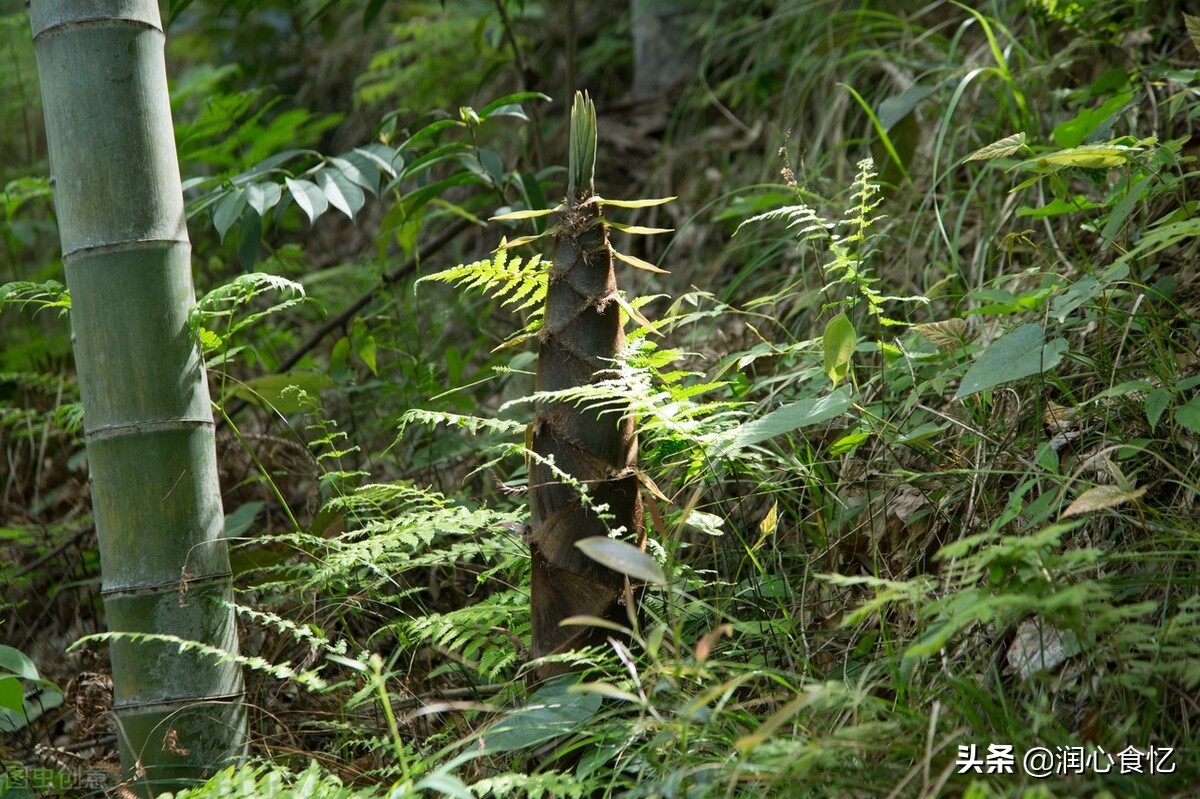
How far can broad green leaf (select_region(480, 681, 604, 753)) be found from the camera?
4.38 feet

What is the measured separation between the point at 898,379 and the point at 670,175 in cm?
184

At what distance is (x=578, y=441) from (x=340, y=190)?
1080 millimetres

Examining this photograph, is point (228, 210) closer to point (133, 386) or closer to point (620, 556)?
point (133, 386)

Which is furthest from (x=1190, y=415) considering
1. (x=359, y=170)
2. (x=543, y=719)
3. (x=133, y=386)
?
(x=359, y=170)

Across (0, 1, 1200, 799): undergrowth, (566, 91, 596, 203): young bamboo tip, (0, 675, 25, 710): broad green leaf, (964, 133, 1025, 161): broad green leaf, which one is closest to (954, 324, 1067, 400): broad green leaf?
(0, 1, 1200, 799): undergrowth

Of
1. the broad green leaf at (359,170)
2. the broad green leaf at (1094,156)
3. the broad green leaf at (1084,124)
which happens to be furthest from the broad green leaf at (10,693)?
the broad green leaf at (1084,124)

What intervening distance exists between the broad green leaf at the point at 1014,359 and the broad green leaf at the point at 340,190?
136 centimetres

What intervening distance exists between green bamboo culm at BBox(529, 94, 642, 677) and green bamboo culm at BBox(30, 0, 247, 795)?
23.9 inches

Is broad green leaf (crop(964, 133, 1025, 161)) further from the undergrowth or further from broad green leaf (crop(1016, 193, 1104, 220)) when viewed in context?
broad green leaf (crop(1016, 193, 1104, 220))

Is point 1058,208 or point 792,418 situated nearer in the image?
point 792,418

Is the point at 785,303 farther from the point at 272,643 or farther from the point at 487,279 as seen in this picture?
the point at 272,643

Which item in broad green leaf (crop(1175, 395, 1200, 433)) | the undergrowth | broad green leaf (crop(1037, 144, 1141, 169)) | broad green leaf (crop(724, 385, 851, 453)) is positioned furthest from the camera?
broad green leaf (crop(1037, 144, 1141, 169))

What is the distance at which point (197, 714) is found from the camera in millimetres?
1609

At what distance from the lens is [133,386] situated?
1.60m
